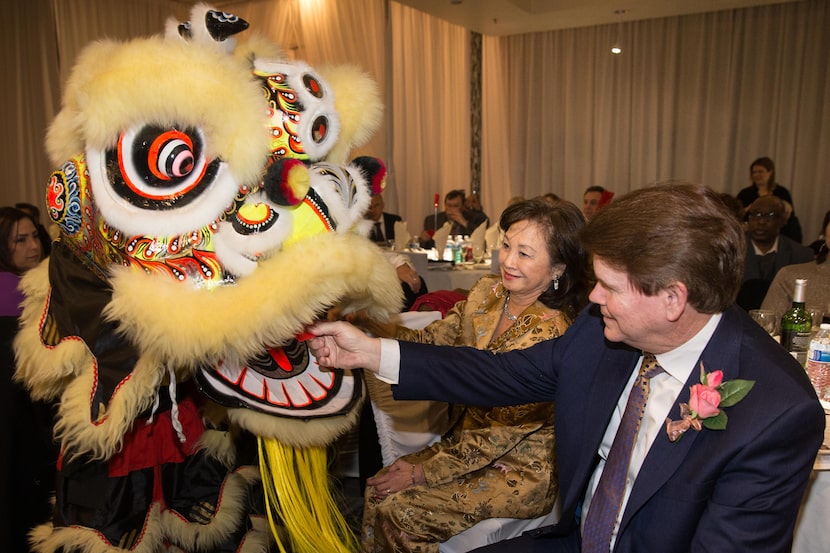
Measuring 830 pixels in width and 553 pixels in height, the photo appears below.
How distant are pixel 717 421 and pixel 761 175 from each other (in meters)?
6.38

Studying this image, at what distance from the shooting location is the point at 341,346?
1438 mm

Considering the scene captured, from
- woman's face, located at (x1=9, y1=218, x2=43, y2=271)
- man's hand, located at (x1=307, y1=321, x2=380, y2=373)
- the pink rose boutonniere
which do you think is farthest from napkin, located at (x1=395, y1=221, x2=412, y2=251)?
the pink rose boutonniere

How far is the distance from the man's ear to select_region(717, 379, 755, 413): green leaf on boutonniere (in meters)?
0.14

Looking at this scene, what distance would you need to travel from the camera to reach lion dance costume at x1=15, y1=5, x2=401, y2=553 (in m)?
1.15

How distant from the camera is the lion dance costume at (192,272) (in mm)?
1146

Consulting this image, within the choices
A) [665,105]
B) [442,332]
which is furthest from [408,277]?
[665,105]

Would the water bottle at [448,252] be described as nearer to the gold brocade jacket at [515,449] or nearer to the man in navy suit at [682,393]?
the gold brocade jacket at [515,449]

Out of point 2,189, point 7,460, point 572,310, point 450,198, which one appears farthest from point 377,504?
point 2,189

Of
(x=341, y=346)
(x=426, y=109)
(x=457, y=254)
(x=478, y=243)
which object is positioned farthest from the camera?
(x=426, y=109)

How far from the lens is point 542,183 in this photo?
9.16m

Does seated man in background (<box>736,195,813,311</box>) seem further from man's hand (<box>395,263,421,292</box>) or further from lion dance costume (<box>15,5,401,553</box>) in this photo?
lion dance costume (<box>15,5,401,553</box>)

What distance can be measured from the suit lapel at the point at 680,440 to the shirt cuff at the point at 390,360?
1.91 ft

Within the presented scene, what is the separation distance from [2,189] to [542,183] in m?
6.67

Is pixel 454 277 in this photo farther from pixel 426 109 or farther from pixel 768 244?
pixel 426 109
